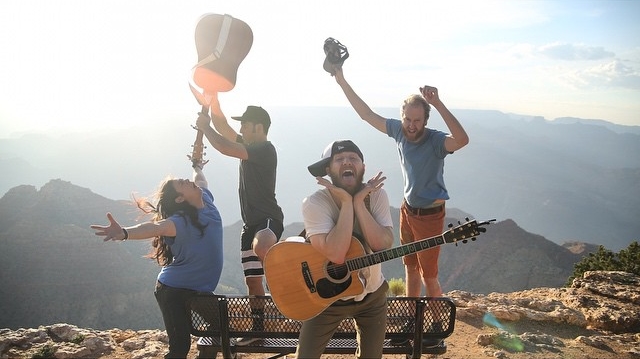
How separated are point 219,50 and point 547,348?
219 inches

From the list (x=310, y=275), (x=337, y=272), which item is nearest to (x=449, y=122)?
(x=337, y=272)

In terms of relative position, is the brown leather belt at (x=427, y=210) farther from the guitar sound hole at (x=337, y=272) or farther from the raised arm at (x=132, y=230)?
the raised arm at (x=132, y=230)

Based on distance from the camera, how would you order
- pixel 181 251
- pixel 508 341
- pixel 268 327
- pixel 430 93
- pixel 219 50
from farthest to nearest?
pixel 508 341, pixel 219 50, pixel 430 93, pixel 181 251, pixel 268 327

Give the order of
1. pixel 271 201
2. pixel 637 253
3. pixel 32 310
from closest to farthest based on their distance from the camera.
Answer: pixel 271 201 < pixel 637 253 < pixel 32 310

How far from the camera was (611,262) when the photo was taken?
12.7 meters

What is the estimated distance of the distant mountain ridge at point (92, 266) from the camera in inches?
2297

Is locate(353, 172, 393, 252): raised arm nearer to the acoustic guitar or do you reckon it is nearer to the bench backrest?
the bench backrest

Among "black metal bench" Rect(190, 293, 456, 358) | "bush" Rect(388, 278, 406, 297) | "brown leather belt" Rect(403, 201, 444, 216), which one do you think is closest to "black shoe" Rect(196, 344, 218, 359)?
"black metal bench" Rect(190, 293, 456, 358)

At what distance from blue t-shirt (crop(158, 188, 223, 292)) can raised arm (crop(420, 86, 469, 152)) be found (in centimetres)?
248

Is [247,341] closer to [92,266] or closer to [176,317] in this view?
[176,317]

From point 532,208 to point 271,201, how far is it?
214m

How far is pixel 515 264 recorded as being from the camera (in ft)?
243

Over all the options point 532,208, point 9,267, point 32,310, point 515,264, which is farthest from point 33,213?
point 532,208

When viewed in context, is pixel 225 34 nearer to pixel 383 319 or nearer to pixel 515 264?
pixel 383 319
